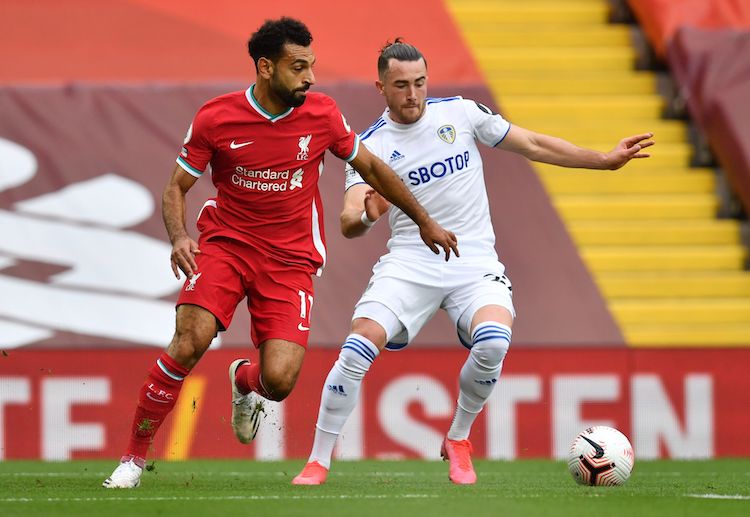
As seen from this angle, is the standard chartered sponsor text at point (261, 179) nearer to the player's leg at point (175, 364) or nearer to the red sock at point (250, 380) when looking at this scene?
the player's leg at point (175, 364)

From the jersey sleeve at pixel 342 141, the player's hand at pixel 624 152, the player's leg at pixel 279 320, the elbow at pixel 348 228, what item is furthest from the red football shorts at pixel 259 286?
the player's hand at pixel 624 152

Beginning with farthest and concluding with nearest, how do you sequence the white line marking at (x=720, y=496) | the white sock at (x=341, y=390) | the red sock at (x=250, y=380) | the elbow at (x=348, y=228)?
the red sock at (x=250, y=380), the elbow at (x=348, y=228), the white sock at (x=341, y=390), the white line marking at (x=720, y=496)

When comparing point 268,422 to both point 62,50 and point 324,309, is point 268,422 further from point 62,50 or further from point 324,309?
point 62,50

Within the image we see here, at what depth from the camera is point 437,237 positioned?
6945 millimetres

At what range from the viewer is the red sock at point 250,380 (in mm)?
7487

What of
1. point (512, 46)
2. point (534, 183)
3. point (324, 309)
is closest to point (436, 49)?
point (512, 46)

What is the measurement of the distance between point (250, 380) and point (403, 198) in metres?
1.34

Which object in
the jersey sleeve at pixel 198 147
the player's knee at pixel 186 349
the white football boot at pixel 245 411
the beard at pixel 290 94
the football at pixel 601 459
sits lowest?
the white football boot at pixel 245 411

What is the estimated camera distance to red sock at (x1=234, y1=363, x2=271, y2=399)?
7.49 metres

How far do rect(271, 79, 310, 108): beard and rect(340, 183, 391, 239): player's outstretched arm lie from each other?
2.07ft

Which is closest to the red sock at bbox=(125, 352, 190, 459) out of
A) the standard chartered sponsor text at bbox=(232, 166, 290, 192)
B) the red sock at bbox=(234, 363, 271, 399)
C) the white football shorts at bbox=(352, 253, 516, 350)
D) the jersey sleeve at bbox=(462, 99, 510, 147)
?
the red sock at bbox=(234, 363, 271, 399)

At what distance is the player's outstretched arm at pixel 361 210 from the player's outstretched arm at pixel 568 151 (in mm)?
796

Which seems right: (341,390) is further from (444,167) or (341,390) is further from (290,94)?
(290,94)

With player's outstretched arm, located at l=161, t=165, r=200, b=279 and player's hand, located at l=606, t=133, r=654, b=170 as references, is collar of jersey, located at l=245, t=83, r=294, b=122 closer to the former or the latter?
player's outstretched arm, located at l=161, t=165, r=200, b=279
